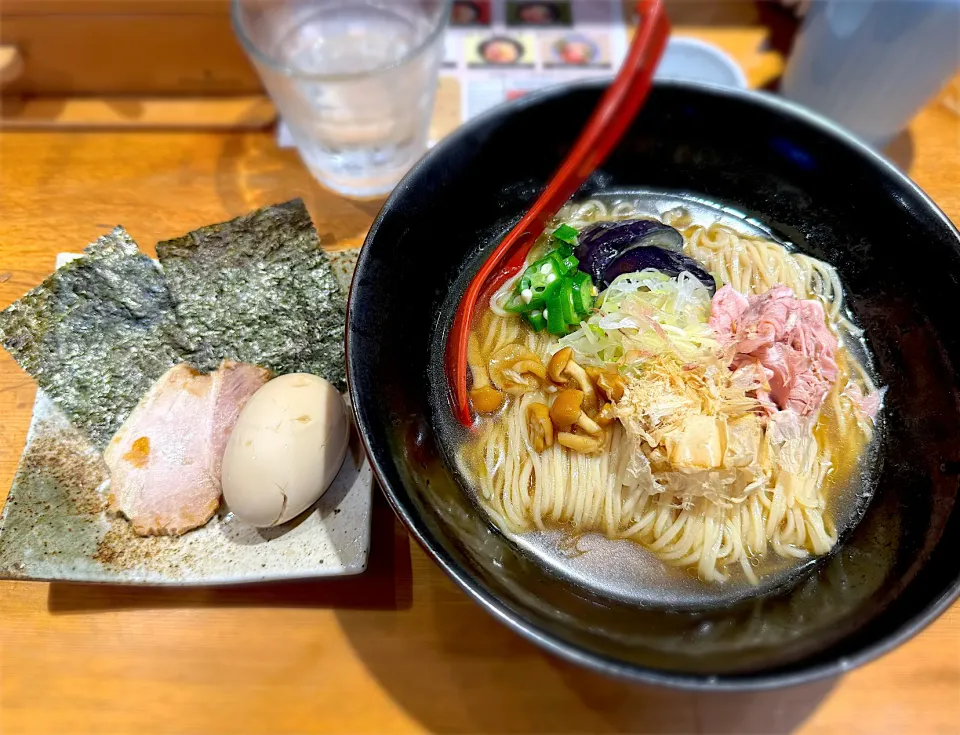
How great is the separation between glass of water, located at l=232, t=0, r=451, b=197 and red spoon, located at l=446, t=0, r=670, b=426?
650mm

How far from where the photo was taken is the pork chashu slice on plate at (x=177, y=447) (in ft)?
4.43

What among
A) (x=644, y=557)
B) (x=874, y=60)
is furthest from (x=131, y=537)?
(x=874, y=60)

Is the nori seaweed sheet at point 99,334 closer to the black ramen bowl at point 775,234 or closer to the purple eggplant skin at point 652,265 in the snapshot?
the black ramen bowl at point 775,234

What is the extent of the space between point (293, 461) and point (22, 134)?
5.68 feet

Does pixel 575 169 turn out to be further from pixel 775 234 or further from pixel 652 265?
pixel 775 234

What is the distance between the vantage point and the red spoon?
1.09 meters

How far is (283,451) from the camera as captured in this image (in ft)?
4.27

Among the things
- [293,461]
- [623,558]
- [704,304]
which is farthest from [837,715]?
[293,461]

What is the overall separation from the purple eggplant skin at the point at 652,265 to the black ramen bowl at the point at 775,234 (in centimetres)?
28

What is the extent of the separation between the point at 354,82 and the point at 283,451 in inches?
41.8

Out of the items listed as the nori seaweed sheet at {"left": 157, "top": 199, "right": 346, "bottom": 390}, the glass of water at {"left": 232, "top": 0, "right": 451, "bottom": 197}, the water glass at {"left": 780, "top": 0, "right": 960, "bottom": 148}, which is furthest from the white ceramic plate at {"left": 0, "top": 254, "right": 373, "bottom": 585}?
the water glass at {"left": 780, "top": 0, "right": 960, "bottom": 148}

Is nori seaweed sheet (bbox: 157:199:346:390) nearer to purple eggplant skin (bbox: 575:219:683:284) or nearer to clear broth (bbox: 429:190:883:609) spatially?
clear broth (bbox: 429:190:883:609)

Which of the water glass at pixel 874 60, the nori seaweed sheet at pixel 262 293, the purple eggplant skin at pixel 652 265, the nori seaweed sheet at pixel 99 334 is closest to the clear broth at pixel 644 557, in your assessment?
the nori seaweed sheet at pixel 262 293

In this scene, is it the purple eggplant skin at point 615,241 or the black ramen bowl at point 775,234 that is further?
the purple eggplant skin at point 615,241
